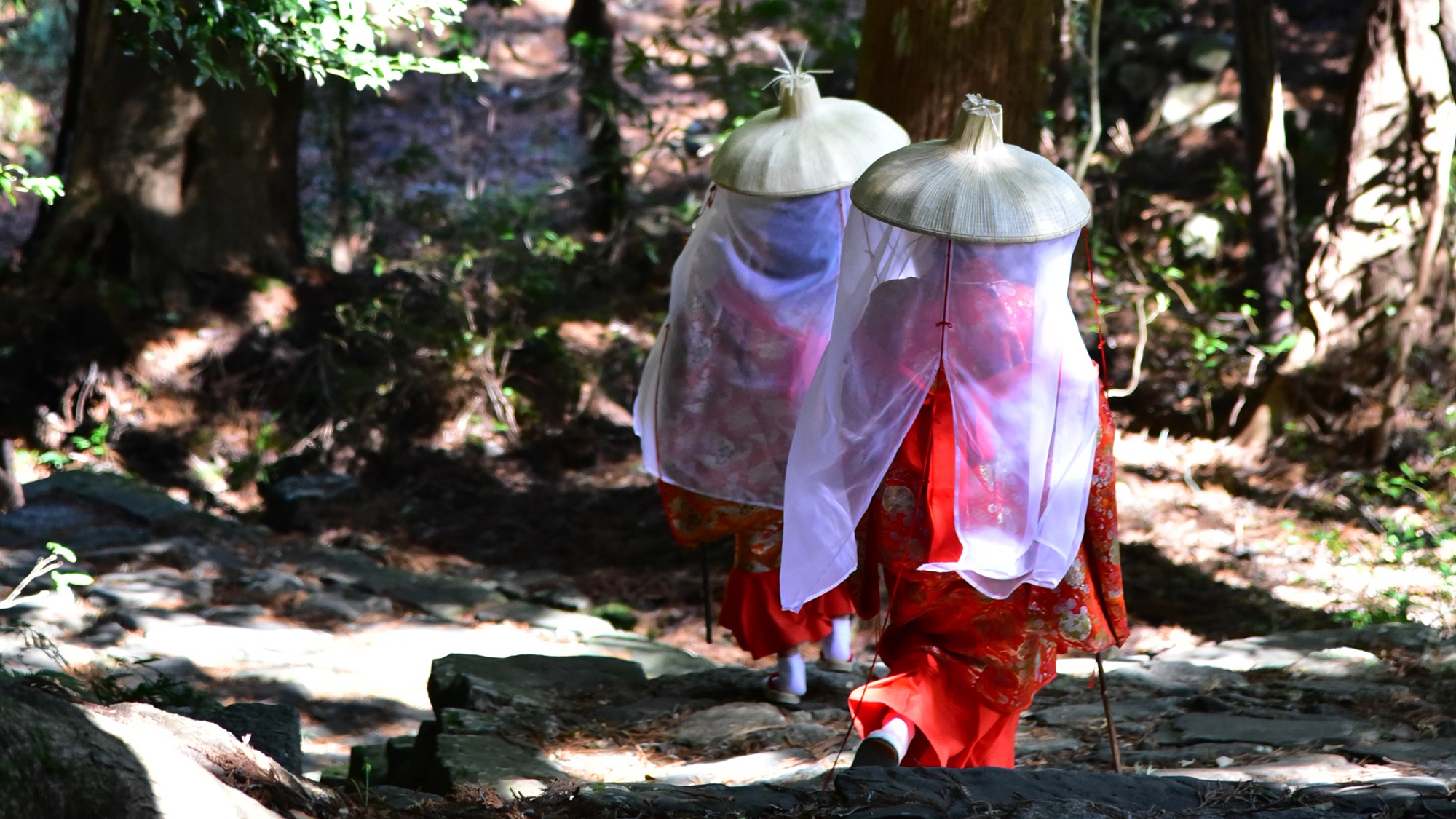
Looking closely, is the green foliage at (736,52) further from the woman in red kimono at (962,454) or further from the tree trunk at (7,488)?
the woman in red kimono at (962,454)

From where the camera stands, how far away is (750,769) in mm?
3592

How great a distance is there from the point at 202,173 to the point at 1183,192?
7.68 meters

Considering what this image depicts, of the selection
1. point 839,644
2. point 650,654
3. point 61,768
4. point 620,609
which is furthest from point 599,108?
point 61,768

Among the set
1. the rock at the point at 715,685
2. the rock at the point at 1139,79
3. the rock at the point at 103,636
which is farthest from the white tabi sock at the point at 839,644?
the rock at the point at 1139,79

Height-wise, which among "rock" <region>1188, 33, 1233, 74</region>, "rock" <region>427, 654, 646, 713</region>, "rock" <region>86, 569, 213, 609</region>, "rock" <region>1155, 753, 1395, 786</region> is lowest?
"rock" <region>86, 569, 213, 609</region>

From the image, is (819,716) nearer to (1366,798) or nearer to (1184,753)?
(1184,753)

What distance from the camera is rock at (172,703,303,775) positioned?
3.00 m

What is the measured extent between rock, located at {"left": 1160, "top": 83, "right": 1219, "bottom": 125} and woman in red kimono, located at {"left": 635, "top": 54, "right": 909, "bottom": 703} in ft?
A: 26.7

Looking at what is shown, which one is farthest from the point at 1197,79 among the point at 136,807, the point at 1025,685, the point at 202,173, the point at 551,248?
the point at 136,807

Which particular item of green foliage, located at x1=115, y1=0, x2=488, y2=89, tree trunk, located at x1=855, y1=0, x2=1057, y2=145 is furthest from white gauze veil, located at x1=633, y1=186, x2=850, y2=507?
tree trunk, located at x1=855, y1=0, x2=1057, y2=145

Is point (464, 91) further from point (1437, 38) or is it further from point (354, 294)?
point (1437, 38)

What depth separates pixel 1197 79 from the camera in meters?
11.5

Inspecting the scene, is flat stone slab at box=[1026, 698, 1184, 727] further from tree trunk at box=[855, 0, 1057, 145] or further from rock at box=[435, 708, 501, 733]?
tree trunk at box=[855, 0, 1057, 145]

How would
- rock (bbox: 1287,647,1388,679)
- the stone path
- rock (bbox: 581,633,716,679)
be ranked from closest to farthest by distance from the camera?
1. the stone path
2. rock (bbox: 1287,647,1388,679)
3. rock (bbox: 581,633,716,679)
